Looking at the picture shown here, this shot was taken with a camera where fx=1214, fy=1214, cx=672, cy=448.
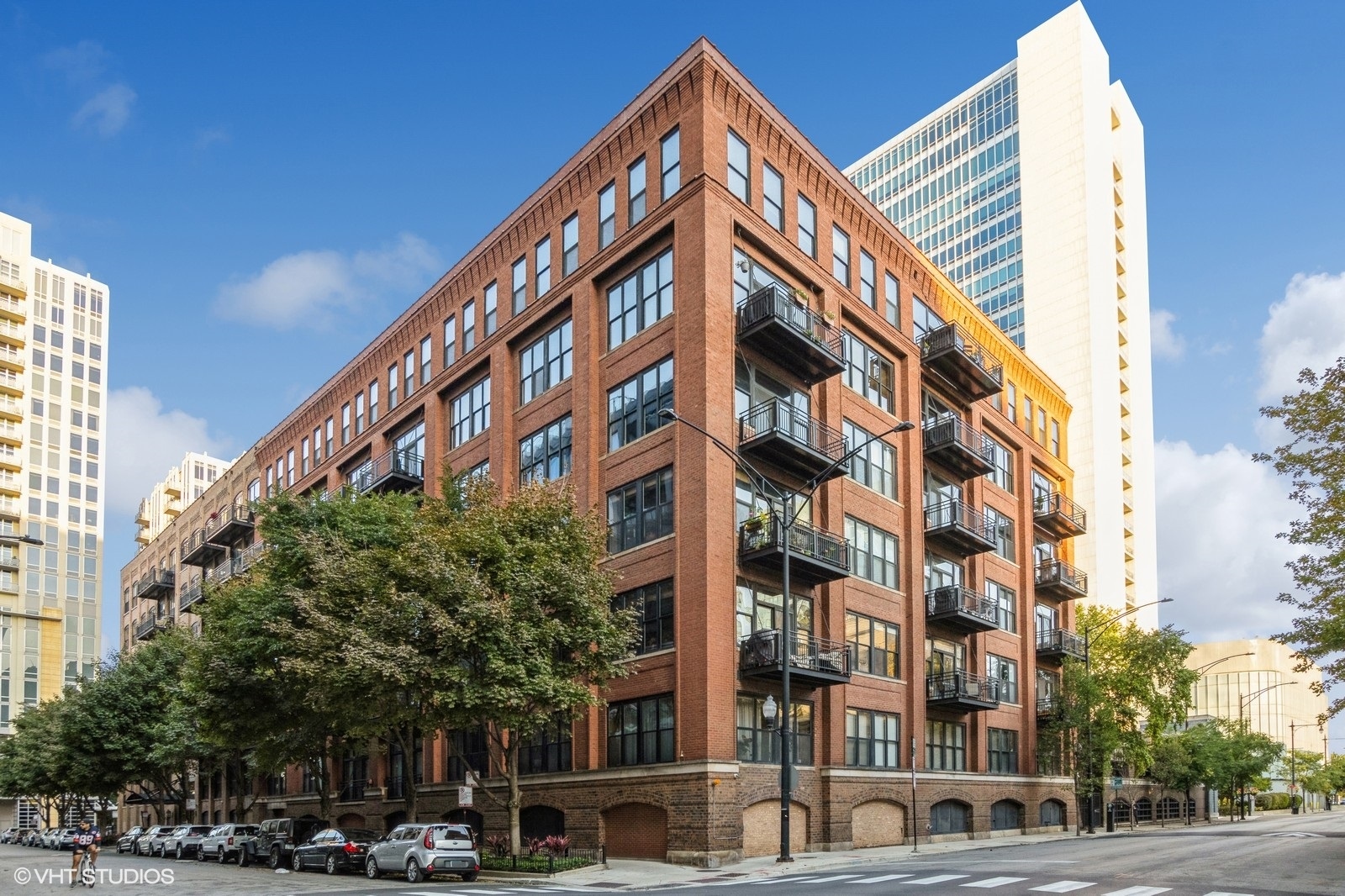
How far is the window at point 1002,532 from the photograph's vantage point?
55.7m

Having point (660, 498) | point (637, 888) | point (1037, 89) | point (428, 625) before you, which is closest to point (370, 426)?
point (660, 498)

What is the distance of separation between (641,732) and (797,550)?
7269 mm

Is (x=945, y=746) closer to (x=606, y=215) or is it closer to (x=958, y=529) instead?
(x=958, y=529)

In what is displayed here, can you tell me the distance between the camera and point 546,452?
43.9 meters

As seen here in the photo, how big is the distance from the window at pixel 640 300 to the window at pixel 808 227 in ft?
18.4

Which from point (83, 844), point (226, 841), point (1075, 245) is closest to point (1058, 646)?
point (226, 841)

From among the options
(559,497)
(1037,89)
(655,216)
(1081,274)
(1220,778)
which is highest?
(1037,89)

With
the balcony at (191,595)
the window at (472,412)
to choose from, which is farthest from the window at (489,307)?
the balcony at (191,595)

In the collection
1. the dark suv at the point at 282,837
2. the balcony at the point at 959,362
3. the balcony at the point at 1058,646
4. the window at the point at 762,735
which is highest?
the balcony at the point at 959,362

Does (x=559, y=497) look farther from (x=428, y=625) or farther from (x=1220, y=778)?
(x=1220, y=778)

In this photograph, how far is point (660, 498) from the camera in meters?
37.4

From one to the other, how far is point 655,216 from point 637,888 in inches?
823

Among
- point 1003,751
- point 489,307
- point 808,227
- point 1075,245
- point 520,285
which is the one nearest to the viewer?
point 808,227

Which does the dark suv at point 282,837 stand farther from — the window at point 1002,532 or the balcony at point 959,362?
the window at point 1002,532
